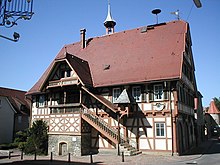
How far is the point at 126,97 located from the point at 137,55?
211 inches

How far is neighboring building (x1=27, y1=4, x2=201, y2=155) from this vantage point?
64.2 ft

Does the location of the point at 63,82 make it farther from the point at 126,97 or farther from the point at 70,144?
the point at 126,97

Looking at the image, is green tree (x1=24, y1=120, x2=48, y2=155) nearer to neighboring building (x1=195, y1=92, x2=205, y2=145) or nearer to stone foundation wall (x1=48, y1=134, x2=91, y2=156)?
stone foundation wall (x1=48, y1=134, x2=91, y2=156)

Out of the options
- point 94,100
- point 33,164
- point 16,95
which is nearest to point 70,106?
point 94,100

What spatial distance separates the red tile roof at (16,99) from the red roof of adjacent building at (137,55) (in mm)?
11583

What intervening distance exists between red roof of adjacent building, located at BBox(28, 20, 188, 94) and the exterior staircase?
121 inches

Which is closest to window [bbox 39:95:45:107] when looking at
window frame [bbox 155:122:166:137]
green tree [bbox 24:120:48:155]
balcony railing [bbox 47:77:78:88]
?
green tree [bbox 24:120:48:155]

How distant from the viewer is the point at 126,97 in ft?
65.4

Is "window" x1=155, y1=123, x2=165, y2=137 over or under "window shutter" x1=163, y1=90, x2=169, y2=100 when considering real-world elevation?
under

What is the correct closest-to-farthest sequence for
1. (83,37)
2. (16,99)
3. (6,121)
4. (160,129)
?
1. (160,129)
2. (83,37)
3. (6,121)
4. (16,99)

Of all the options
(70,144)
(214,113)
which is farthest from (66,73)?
(214,113)

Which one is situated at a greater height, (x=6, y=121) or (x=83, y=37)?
(x=83, y=37)

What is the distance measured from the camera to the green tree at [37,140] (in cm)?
2242

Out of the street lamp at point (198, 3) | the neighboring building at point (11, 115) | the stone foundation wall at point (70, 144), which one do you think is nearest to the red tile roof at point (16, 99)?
the neighboring building at point (11, 115)
